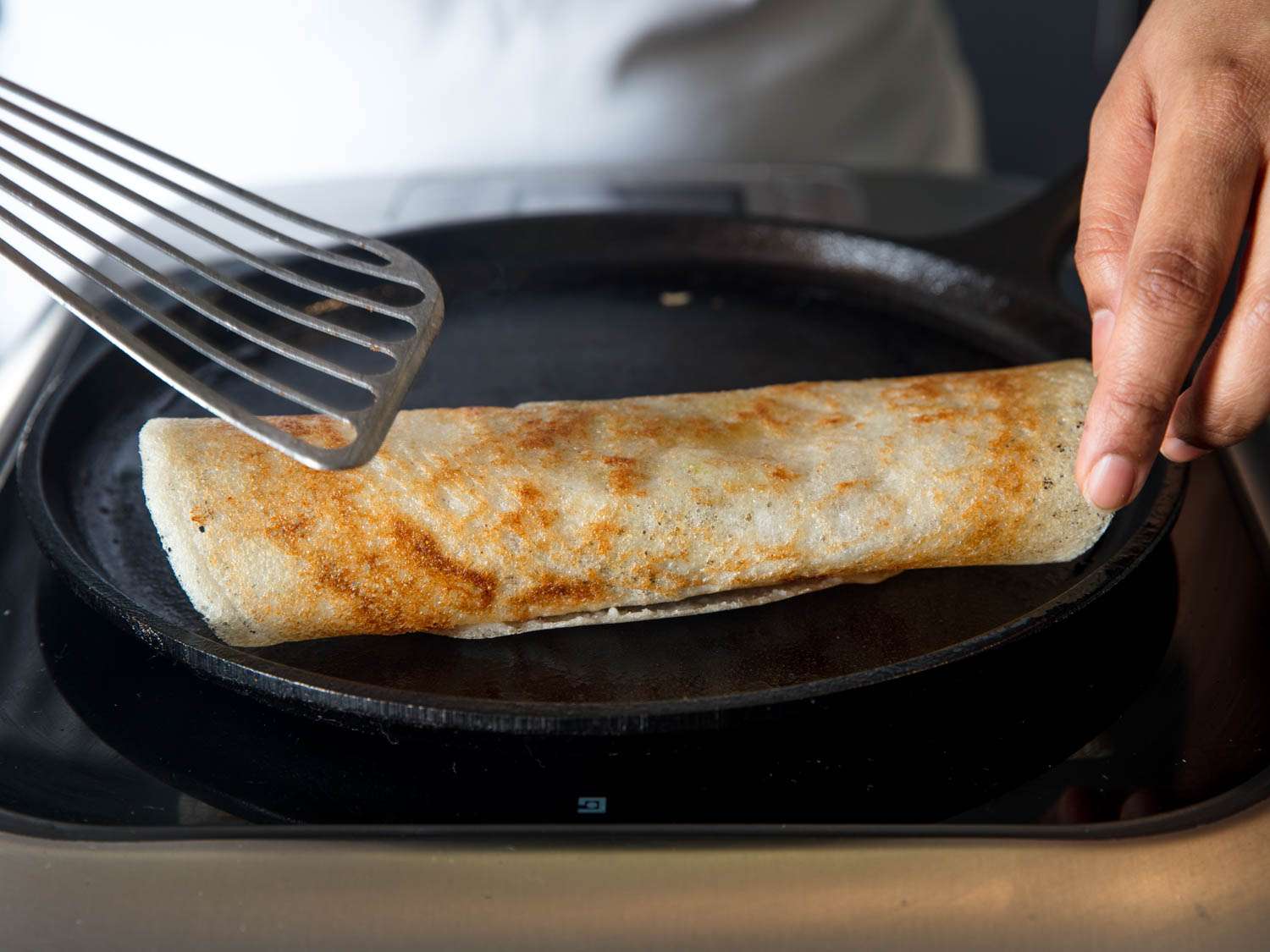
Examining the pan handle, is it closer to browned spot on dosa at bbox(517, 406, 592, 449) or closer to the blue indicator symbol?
browned spot on dosa at bbox(517, 406, 592, 449)

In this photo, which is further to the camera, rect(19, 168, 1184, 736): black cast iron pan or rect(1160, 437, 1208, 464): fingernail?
rect(1160, 437, 1208, 464): fingernail

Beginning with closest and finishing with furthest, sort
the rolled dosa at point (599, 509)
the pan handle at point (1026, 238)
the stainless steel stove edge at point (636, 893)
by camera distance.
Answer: the stainless steel stove edge at point (636, 893), the rolled dosa at point (599, 509), the pan handle at point (1026, 238)

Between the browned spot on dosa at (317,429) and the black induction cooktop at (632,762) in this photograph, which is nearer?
the black induction cooktop at (632,762)

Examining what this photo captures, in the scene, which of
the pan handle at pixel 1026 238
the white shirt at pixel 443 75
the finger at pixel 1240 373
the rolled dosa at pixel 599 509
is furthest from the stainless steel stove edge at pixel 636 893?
the white shirt at pixel 443 75

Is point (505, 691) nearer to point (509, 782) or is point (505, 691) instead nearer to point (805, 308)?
point (509, 782)

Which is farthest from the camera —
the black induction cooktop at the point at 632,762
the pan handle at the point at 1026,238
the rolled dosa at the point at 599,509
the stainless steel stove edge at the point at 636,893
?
the pan handle at the point at 1026,238

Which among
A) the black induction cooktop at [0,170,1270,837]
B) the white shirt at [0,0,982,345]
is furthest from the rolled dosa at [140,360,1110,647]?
the white shirt at [0,0,982,345]

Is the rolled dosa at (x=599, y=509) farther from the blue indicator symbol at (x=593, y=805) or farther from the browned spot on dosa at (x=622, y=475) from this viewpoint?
the blue indicator symbol at (x=593, y=805)
